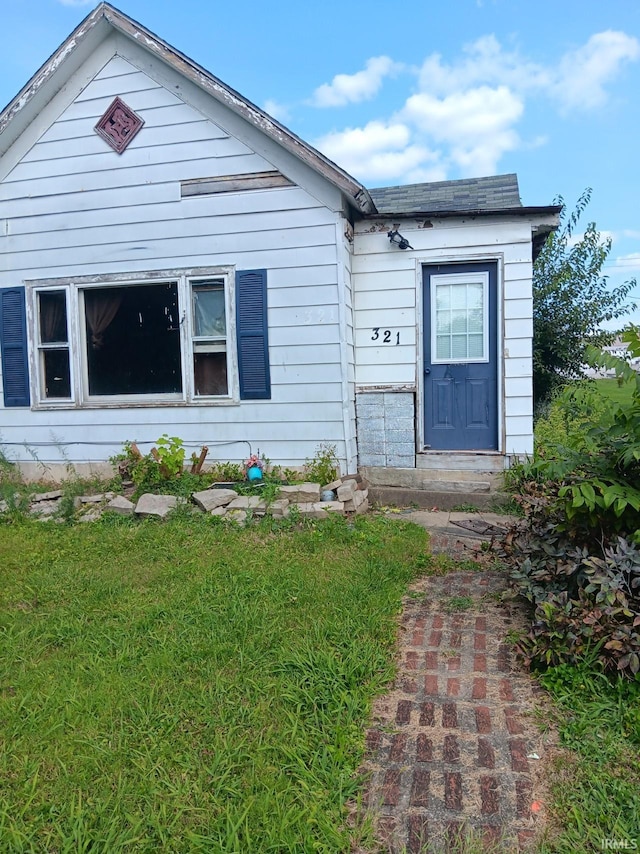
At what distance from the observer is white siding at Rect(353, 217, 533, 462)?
628 cm

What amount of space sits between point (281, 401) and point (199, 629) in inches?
136

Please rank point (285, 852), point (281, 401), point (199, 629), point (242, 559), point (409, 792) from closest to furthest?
point (285, 852) < point (409, 792) < point (199, 629) < point (242, 559) < point (281, 401)

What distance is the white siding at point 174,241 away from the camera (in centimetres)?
643

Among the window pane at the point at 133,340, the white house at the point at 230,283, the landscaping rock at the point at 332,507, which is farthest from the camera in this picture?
the window pane at the point at 133,340

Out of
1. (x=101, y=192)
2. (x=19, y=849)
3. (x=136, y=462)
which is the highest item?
(x=101, y=192)

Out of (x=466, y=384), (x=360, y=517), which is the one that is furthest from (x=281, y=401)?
(x=466, y=384)

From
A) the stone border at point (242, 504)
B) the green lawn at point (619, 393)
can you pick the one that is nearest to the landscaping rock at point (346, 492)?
the stone border at point (242, 504)

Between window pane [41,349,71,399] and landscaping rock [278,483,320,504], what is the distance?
Result: 3169 mm

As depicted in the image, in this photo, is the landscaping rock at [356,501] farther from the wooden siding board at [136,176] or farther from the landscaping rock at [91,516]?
the wooden siding board at [136,176]

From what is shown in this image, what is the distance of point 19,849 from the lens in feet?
6.68

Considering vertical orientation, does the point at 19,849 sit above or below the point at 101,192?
below

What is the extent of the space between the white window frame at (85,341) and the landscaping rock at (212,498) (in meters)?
1.15

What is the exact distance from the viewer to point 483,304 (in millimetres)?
6512

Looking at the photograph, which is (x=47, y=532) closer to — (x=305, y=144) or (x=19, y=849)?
(x=19, y=849)
